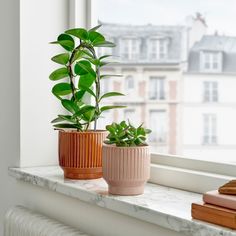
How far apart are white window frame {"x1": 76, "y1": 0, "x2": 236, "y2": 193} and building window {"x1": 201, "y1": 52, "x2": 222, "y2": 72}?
0.89 feet

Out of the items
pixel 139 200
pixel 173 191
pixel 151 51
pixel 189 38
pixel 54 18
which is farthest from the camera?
pixel 54 18

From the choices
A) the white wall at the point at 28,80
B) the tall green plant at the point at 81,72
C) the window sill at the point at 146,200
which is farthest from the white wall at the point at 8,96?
the tall green plant at the point at 81,72

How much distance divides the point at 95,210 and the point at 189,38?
0.59 meters

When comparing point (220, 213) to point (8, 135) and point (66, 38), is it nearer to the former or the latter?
point (66, 38)

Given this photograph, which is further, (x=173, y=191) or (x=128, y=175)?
(x=173, y=191)

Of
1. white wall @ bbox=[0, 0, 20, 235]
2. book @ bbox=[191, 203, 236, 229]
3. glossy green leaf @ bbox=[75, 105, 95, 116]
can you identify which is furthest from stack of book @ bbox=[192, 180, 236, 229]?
white wall @ bbox=[0, 0, 20, 235]

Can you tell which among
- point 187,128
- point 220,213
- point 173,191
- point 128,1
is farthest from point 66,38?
point 220,213

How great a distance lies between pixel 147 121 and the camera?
1.82m

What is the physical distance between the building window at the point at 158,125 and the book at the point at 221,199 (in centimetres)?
59

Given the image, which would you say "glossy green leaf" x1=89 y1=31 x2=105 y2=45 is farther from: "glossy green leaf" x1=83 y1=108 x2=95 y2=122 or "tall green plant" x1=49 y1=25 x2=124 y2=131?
"glossy green leaf" x1=83 y1=108 x2=95 y2=122

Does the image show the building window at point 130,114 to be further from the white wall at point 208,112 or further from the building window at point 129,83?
the white wall at point 208,112

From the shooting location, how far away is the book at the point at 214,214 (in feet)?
3.67

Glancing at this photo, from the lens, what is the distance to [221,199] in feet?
3.77

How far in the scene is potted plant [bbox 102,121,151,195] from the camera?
142cm
